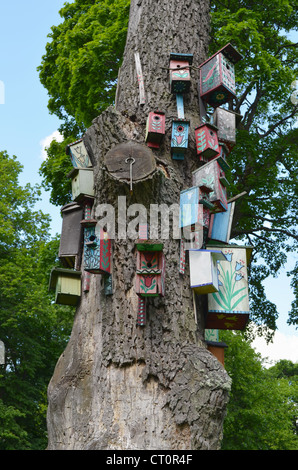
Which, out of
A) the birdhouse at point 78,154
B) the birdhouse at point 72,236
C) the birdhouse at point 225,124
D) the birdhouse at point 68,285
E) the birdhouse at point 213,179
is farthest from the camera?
the birdhouse at point 78,154

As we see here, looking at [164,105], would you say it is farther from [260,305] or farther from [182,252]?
[260,305]

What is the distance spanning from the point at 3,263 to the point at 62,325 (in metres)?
2.95

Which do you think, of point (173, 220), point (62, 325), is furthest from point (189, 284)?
point (62, 325)

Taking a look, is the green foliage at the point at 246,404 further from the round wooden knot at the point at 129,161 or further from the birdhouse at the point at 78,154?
the round wooden knot at the point at 129,161

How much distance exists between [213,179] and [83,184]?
1033mm

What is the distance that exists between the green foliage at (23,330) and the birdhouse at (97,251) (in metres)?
10.4

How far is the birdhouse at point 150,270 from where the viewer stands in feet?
11.2

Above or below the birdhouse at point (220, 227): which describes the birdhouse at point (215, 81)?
above

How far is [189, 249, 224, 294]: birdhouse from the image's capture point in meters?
3.74

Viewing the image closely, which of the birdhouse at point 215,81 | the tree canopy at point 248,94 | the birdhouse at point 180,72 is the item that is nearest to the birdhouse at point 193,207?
the birdhouse at point 180,72

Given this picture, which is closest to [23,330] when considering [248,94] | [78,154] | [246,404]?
[246,404]

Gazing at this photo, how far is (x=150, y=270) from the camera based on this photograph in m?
3.46

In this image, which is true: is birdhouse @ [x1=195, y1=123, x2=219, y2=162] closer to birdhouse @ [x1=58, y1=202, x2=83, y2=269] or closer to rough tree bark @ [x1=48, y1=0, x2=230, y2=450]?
rough tree bark @ [x1=48, y1=0, x2=230, y2=450]

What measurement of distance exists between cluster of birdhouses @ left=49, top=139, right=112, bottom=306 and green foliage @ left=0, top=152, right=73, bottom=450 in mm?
9599
